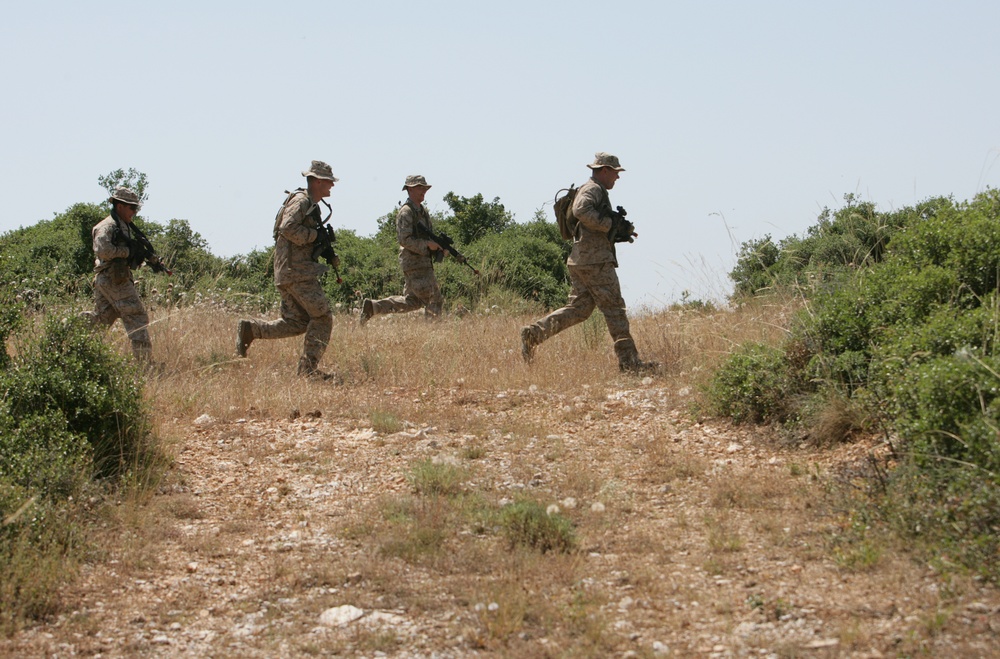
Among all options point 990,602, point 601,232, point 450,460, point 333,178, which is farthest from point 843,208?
point 990,602

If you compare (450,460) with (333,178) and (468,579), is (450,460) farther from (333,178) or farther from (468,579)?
(333,178)

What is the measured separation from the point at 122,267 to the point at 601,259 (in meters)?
4.17

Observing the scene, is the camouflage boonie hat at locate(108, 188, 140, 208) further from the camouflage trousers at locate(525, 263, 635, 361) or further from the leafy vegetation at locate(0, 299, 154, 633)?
the camouflage trousers at locate(525, 263, 635, 361)

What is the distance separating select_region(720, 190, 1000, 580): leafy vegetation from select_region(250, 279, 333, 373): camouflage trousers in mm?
3714

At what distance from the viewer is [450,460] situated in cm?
640

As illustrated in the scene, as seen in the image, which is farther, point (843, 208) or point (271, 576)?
point (843, 208)

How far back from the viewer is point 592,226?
29.1ft

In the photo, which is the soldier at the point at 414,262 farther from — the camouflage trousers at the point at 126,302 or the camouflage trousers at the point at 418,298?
the camouflage trousers at the point at 126,302

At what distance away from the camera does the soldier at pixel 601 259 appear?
29.1 feet

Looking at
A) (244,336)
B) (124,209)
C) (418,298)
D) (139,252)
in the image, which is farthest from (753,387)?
(418,298)

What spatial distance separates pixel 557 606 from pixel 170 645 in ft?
4.97

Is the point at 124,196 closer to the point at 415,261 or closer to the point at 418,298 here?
the point at 415,261

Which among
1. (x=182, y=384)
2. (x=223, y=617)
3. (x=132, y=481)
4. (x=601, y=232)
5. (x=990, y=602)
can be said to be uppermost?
(x=601, y=232)

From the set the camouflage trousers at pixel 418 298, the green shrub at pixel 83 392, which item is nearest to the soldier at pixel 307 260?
the camouflage trousers at pixel 418 298
